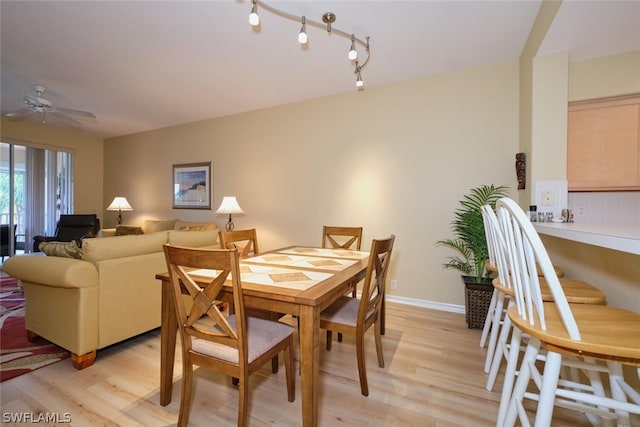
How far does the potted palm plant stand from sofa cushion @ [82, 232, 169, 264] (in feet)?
9.09

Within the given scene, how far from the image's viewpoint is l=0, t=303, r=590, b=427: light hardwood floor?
4.77 ft

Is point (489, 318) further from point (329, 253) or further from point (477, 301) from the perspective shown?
point (329, 253)

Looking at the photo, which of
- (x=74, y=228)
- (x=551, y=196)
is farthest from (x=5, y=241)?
(x=551, y=196)

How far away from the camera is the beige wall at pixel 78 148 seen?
4.53 metres

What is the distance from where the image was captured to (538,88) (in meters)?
2.14

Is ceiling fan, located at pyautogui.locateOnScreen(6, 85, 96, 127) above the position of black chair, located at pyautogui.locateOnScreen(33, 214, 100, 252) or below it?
above

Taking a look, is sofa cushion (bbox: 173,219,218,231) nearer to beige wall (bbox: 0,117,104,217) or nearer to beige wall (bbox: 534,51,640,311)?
beige wall (bbox: 0,117,104,217)

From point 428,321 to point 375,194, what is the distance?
148 centimetres

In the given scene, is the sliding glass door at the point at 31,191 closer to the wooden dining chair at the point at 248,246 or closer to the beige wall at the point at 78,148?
the beige wall at the point at 78,148

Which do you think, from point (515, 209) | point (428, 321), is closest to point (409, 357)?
point (428, 321)

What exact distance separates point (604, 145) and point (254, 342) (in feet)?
10.1

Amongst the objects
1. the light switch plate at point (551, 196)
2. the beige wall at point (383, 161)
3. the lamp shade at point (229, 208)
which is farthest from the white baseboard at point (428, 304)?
the lamp shade at point (229, 208)

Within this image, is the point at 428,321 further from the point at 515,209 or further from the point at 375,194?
the point at 515,209

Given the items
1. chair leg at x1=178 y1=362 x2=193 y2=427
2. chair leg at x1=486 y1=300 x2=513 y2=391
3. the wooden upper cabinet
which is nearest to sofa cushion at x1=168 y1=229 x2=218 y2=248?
chair leg at x1=178 y1=362 x2=193 y2=427
